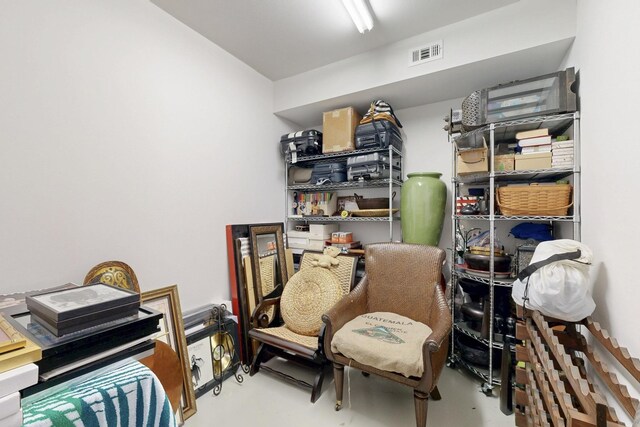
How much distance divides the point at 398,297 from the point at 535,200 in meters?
1.16

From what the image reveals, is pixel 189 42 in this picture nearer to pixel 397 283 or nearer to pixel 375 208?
pixel 375 208

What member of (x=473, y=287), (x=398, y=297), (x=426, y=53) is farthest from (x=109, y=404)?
(x=426, y=53)

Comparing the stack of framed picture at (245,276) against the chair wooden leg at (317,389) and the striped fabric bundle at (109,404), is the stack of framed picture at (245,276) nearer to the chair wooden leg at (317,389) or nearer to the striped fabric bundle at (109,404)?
the chair wooden leg at (317,389)

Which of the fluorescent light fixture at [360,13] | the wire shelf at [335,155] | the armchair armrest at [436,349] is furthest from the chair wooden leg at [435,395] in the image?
the fluorescent light fixture at [360,13]

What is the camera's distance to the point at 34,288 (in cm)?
138

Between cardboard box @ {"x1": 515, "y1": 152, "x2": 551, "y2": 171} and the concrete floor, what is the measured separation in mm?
1612

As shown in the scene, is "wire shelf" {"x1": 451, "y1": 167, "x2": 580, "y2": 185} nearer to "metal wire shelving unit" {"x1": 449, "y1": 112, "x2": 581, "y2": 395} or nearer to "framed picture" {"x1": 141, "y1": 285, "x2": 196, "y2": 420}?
"metal wire shelving unit" {"x1": 449, "y1": 112, "x2": 581, "y2": 395}

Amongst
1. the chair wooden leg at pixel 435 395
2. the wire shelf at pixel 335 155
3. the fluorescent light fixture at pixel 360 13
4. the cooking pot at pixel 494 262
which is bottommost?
the chair wooden leg at pixel 435 395

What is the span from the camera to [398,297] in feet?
6.93

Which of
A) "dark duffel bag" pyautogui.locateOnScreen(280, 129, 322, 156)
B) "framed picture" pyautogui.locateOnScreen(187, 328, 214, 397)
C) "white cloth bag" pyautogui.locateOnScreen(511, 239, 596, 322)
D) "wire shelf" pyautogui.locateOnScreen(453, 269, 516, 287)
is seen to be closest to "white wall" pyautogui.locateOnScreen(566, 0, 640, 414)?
"white cloth bag" pyautogui.locateOnScreen(511, 239, 596, 322)

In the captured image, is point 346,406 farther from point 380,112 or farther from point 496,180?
point 380,112

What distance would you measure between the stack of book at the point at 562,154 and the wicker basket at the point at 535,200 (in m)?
0.14

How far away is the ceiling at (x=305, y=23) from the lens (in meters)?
1.87

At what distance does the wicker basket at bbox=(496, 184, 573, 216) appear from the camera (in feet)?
5.79
